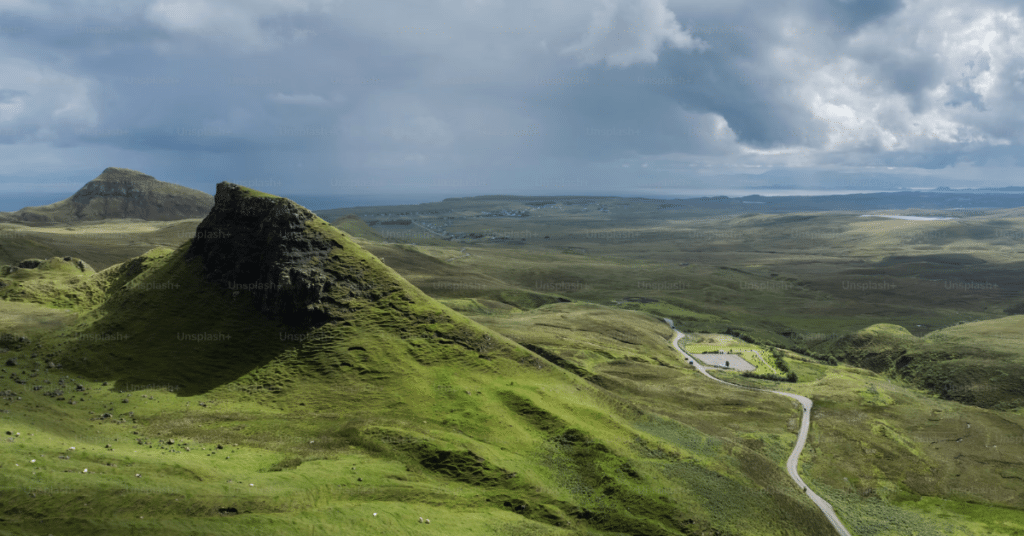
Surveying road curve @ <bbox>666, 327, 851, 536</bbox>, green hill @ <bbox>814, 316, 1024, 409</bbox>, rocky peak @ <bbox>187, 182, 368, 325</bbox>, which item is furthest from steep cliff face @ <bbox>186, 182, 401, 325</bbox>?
green hill @ <bbox>814, 316, 1024, 409</bbox>

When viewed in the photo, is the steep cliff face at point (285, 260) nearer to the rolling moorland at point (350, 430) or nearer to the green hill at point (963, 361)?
the rolling moorland at point (350, 430)

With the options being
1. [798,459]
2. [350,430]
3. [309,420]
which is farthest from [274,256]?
[798,459]

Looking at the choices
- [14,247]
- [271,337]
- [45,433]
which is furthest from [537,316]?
[14,247]

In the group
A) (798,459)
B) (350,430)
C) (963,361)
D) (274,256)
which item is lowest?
(963,361)

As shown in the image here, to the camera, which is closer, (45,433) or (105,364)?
(45,433)

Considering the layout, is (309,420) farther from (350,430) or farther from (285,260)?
(285,260)

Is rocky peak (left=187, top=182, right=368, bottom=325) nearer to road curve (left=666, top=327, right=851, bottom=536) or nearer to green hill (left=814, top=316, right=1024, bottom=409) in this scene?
road curve (left=666, top=327, right=851, bottom=536)

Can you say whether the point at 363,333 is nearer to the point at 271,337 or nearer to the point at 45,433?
the point at 271,337

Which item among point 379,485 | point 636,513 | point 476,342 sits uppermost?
point 476,342
